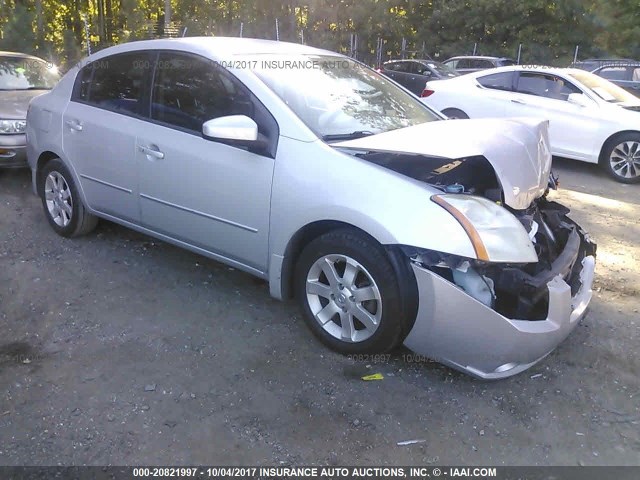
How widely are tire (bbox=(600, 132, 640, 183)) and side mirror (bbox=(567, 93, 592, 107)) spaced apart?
626 millimetres

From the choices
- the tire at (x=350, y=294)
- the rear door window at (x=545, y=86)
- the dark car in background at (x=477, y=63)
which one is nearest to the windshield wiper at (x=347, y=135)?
the tire at (x=350, y=294)

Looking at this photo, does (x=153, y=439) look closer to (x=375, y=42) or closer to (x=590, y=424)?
(x=590, y=424)

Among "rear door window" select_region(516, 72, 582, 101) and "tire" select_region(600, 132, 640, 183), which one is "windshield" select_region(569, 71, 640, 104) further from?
"tire" select_region(600, 132, 640, 183)

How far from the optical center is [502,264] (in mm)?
2805

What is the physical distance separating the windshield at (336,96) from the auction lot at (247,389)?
125cm

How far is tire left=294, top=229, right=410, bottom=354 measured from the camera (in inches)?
116

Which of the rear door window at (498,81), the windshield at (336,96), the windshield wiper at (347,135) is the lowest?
the windshield wiper at (347,135)

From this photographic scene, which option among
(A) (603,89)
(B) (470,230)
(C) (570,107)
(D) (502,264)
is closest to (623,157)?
(C) (570,107)

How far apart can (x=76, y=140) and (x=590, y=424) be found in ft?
13.1

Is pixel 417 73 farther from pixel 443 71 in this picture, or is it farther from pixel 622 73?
pixel 622 73

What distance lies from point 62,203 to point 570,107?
273 inches

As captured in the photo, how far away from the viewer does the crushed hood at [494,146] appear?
9.80 ft

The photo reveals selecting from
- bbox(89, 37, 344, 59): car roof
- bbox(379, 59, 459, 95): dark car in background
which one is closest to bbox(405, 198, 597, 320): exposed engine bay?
bbox(89, 37, 344, 59): car roof

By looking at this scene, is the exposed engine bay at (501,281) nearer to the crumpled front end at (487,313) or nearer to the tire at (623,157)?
the crumpled front end at (487,313)
